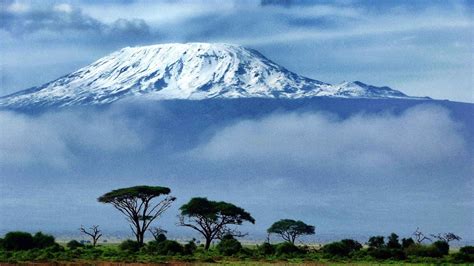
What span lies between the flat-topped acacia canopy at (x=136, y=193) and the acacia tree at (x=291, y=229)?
808 inches

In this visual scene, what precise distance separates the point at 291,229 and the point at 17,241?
39.7 m

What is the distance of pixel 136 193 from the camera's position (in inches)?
3361

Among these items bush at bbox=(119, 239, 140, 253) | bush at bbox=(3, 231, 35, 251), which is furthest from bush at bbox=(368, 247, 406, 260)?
bush at bbox=(3, 231, 35, 251)

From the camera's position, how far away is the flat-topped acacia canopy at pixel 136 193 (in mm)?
85312

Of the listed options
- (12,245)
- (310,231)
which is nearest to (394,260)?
(12,245)

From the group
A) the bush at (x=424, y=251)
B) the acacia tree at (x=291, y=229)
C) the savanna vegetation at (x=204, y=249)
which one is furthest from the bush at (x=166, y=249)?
the acacia tree at (x=291, y=229)

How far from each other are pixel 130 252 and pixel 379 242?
26856 mm

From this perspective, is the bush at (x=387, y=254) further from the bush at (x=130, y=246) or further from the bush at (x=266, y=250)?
the bush at (x=130, y=246)

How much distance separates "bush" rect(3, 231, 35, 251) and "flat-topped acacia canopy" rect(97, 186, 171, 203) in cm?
1355

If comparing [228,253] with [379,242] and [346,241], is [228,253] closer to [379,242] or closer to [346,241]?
[346,241]

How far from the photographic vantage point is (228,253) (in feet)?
222

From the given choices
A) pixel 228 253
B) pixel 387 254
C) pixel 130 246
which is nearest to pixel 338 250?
pixel 387 254

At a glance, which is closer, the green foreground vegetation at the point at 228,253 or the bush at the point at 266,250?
the green foreground vegetation at the point at 228,253

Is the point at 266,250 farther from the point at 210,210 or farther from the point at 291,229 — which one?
the point at 291,229
